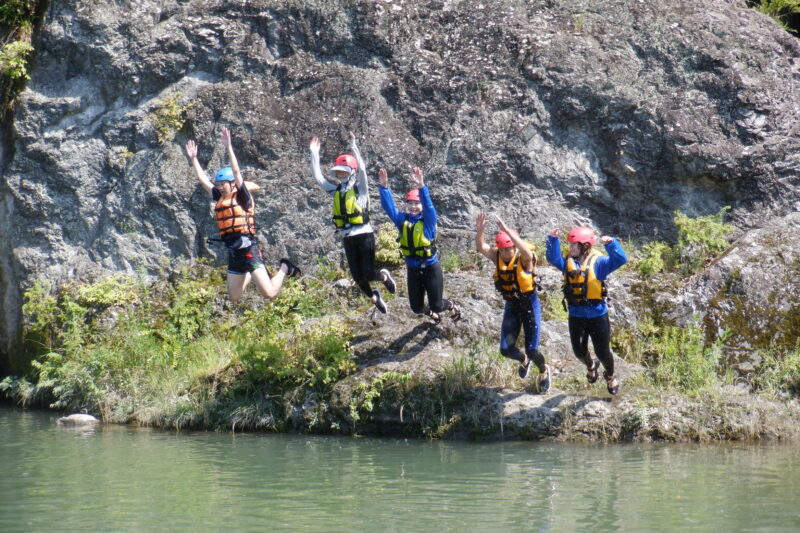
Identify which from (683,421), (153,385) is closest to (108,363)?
(153,385)

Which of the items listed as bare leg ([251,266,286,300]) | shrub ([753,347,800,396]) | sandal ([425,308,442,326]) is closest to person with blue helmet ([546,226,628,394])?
sandal ([425,308,442,326])

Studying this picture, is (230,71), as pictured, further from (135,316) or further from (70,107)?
(135,316)

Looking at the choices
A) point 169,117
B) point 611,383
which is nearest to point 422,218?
point 611,383

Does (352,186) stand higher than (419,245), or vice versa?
(352,186)

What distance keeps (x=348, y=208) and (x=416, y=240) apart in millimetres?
989

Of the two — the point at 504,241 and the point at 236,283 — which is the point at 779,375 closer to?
the point at 504,241

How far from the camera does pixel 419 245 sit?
1084cm

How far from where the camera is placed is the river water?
21.3ft

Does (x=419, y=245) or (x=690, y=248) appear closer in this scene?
(x=419, y=245)

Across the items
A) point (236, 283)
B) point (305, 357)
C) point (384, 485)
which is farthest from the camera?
point (305, 357)

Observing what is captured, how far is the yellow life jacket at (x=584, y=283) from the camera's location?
9.66 m

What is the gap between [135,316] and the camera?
13.5 meters

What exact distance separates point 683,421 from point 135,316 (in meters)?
8.37

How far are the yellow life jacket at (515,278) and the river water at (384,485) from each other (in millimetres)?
1817
